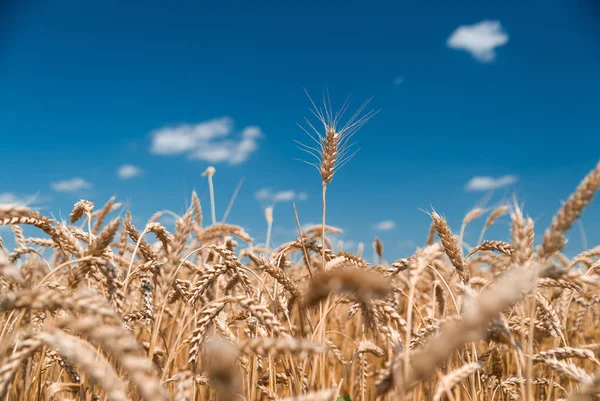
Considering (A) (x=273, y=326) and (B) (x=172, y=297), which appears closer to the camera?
(A) (x=273, y=326)

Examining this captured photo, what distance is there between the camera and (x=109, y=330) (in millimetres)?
1019

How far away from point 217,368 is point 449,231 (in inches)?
61.9

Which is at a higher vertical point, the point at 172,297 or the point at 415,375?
the point at 172,297

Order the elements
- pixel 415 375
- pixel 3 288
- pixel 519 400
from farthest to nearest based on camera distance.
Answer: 1. pixel 519 400
2. pixel 3 288
3. pixel 415 375

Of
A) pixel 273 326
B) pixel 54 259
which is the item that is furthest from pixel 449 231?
pixel 54 259

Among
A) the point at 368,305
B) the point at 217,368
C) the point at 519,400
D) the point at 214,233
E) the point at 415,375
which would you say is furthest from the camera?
the point at 214,233

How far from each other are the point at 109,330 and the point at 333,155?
1.57 metres

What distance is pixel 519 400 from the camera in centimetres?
263

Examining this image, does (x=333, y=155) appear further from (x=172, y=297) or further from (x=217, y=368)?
(x=217, y=368)

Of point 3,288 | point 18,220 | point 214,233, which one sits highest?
point 214,233

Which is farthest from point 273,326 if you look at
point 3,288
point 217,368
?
point 3,288

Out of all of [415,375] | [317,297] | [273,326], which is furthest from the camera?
[273,326]

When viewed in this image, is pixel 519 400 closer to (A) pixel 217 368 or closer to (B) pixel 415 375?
(B) pixel 415 375

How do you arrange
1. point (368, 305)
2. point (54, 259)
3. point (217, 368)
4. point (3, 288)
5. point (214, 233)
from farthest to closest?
point (54, 259), point (214, 233), point (3, 288), point (368, 305), point (217, 368)
